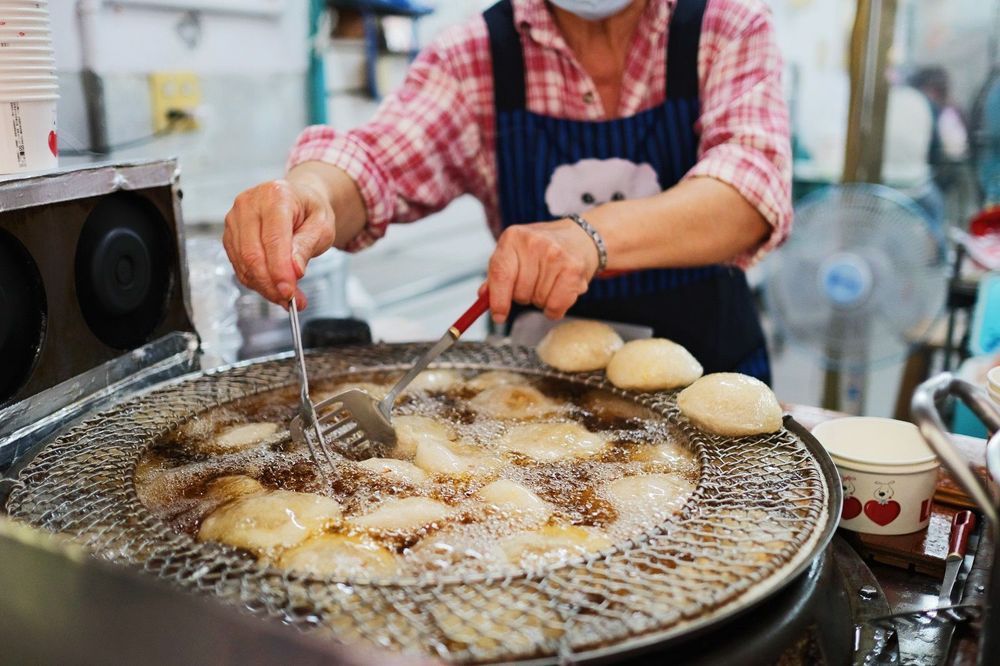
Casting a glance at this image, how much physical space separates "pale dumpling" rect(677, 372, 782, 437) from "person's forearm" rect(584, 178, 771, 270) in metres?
0.40

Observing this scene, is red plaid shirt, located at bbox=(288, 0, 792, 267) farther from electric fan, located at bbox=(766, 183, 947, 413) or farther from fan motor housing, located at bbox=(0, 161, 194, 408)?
electric fan, located at bbox=(766, 183, 947, 413)

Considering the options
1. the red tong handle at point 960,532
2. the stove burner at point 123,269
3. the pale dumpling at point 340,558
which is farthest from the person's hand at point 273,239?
the red tong handle at point 960,532

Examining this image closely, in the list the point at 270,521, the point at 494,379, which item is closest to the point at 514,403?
the point at 494,379

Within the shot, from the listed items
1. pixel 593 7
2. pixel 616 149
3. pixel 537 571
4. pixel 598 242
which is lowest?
pixel 537 571

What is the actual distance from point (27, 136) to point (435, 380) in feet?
2.71

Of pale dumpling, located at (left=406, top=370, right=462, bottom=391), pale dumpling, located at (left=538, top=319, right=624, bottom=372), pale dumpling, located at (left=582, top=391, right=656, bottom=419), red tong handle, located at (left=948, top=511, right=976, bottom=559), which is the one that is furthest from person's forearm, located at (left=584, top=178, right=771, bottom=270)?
red tong handle, located at (left=948, top=511, right=976, bottom=559)

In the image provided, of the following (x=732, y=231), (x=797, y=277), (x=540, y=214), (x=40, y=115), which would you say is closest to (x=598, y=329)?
(x=732, y=231)

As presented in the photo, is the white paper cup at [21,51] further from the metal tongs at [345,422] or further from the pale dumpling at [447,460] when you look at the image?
the pale dumpling at [447,460]

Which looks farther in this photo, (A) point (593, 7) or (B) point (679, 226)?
(A) point (593, 7)

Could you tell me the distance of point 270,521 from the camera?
40.2 inches

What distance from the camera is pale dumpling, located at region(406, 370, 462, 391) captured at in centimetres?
162

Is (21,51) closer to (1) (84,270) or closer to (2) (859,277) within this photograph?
(1) (84,270)

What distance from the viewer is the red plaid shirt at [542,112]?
1746 mm

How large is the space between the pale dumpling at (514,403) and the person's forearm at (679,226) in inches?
12.0
